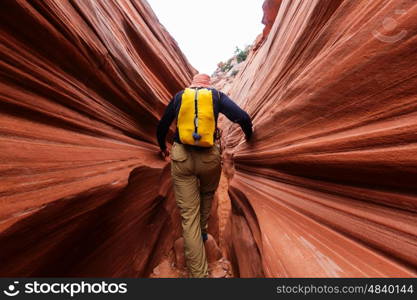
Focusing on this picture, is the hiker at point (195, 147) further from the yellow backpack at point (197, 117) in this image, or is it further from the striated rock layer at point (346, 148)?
the striated rock layer at point (346, 148)

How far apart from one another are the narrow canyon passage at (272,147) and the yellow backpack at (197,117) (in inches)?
29.3

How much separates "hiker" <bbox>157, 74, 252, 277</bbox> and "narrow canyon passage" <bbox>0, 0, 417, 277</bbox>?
0.51 meters

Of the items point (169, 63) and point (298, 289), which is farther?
point (169, 63)

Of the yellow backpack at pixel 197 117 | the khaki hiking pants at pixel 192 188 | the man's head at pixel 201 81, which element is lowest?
the khaki hiking pants at pixel 192 188

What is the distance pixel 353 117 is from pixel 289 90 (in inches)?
32.5

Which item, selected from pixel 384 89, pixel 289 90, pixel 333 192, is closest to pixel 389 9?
pixel 384 89

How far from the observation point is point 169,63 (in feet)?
13.6

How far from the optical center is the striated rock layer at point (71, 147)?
3.70ft

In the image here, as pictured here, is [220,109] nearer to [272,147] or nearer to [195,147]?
[195,147]

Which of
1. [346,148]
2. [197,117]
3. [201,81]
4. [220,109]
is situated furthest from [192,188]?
[346,148]

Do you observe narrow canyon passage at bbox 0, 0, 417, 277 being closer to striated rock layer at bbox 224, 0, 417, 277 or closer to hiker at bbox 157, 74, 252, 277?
striated rock layer at bbox 224, 0, 417, 277

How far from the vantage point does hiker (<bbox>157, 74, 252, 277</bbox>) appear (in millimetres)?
2264

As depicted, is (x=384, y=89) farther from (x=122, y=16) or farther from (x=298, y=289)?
(x=122, y=16)

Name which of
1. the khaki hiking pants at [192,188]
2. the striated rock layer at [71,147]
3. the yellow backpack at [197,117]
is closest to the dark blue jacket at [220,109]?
the yellow backpack at [197,117]
